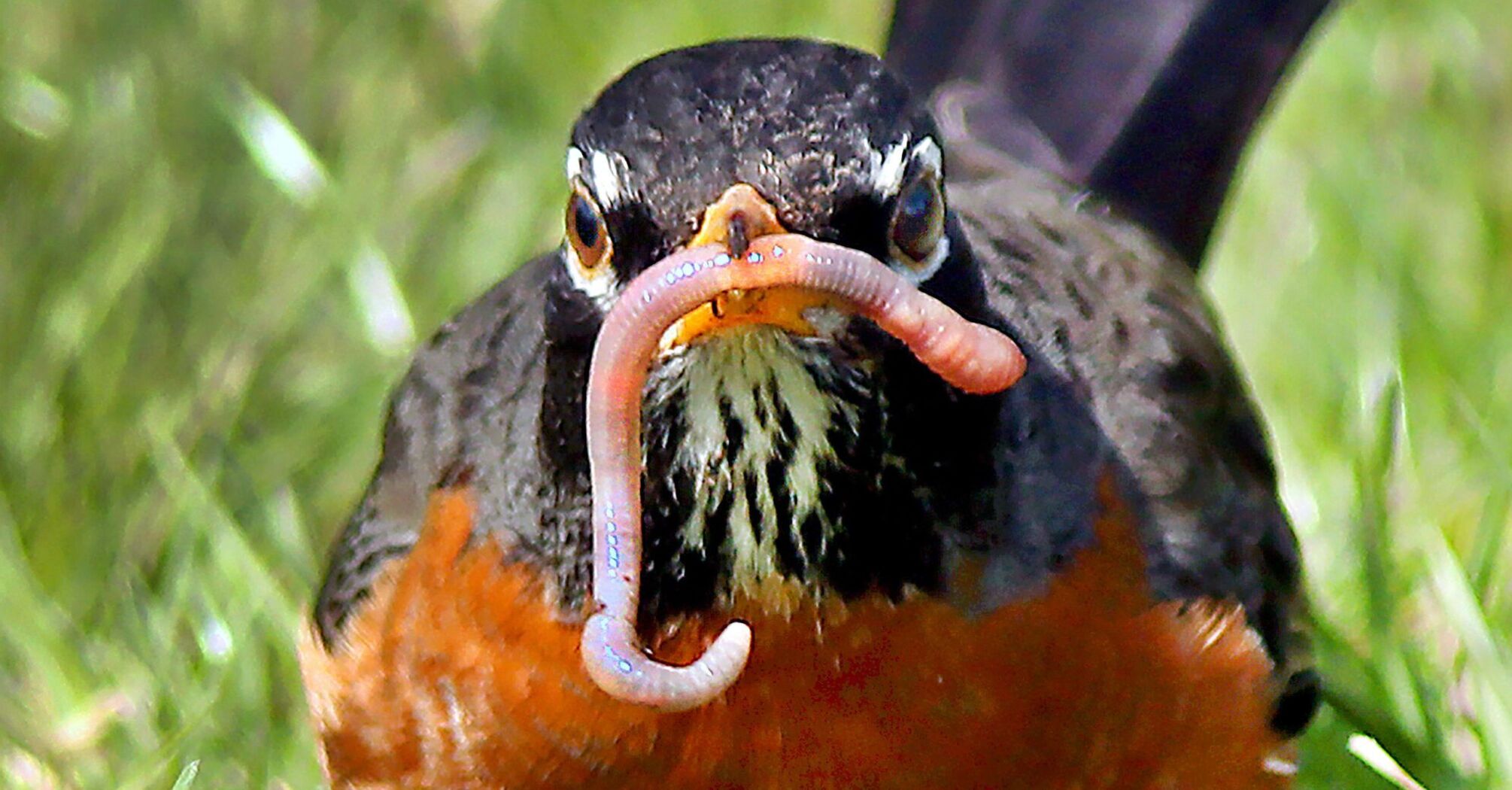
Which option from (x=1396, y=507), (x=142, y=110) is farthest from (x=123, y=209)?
(x=1396, y=507)

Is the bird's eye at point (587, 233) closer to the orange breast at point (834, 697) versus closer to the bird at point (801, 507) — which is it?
the bird at point (801, 507)

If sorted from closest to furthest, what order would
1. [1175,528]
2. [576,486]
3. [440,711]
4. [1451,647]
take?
[576,486] → [440,711] → [1175,528] → [1451,647]

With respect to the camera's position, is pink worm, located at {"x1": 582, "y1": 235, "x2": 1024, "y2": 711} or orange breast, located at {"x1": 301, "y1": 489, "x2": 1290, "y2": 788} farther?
orange breast, located at {"x1": 301, "y1": 489, "x2": 1290, "y2": 788}

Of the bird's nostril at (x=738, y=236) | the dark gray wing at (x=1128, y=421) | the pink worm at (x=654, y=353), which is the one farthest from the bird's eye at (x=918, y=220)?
the dark gray wing at (x=1128, y=421)

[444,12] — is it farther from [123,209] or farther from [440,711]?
[440,711]

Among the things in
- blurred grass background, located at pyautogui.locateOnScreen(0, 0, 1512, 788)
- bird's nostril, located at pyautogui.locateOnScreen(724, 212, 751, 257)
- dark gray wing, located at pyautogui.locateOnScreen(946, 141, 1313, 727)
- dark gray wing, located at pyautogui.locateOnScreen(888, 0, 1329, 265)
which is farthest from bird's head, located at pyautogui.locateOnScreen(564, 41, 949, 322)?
dark gray wing, located at pyautogui.locateOnScreen(888, 0, 1329, 265)

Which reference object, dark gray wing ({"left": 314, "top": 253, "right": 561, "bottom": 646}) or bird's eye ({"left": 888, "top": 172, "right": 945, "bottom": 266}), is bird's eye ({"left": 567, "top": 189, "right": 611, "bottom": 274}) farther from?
dark gray wing ({"left": 314, "top": 253, "right": 561, "bottom": 646})

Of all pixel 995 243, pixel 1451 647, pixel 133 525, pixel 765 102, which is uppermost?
pixel 765 102
